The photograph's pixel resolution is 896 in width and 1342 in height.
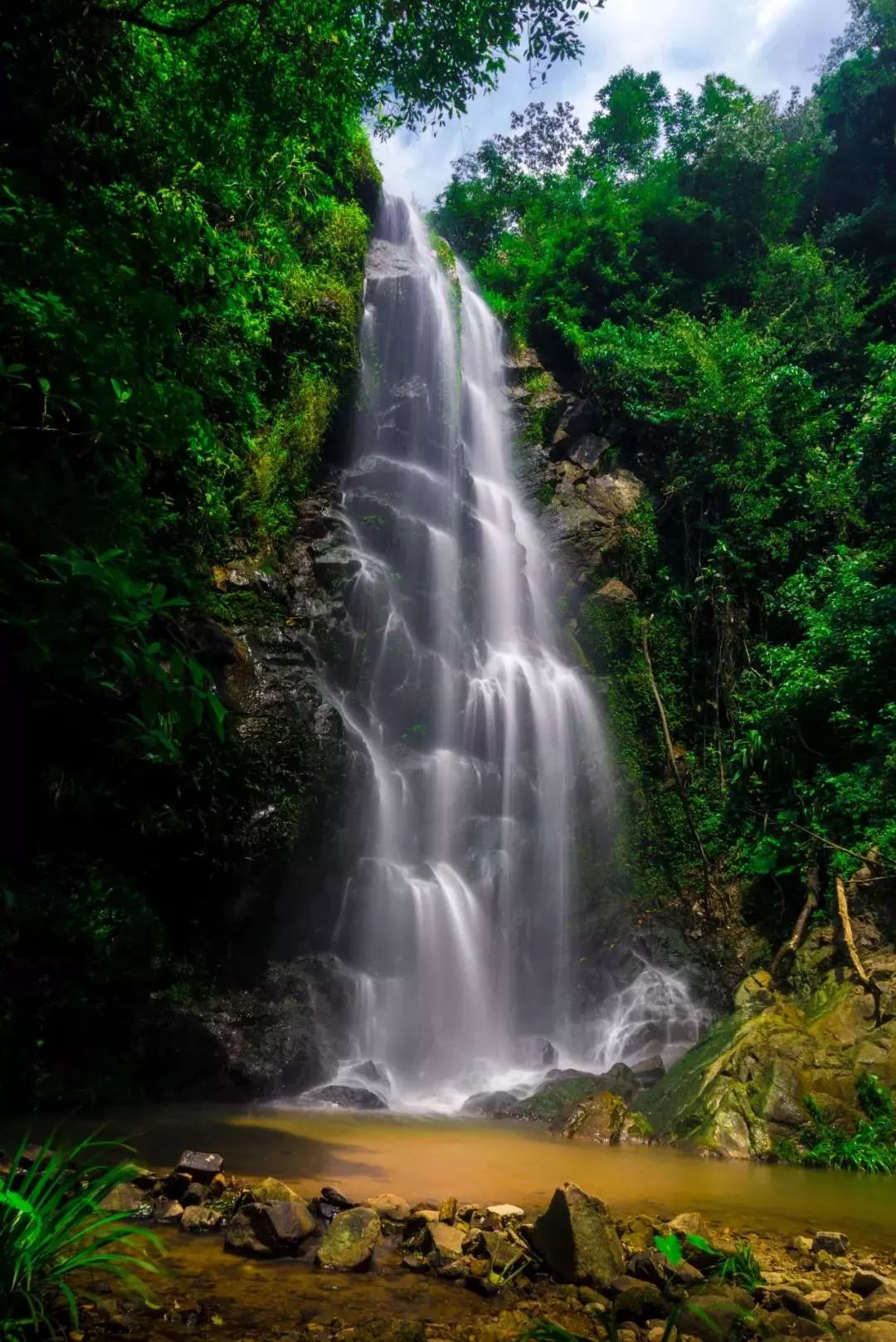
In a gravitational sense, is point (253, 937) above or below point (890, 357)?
below

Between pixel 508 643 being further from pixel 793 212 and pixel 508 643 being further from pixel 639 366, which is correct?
pixel 793 212

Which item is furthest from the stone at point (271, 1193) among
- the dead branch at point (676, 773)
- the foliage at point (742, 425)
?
the dead branch at point (676, 773)

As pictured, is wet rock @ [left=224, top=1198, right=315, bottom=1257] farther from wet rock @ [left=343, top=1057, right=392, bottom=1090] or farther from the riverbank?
wet rock @ [left=343, top=1057, right=392, bottom=1090]

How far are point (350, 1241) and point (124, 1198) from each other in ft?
3.91

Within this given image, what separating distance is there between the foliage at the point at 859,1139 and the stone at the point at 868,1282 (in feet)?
13.6

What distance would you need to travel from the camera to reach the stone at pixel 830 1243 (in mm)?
3893

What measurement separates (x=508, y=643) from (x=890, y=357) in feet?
25.4

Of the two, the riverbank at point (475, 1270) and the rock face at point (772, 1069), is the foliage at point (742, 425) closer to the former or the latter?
the rock face at point (772, 1069)

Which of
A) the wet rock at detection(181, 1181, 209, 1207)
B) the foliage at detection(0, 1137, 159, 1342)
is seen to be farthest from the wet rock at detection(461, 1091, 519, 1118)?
the foliage at detection(0, 1137, 159, 1342)

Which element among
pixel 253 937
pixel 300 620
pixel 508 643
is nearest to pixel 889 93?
pixel 508 643

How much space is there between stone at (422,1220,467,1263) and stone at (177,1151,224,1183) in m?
1.18

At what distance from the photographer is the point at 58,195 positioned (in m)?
7.45

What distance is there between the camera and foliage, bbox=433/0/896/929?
11789 millimetres

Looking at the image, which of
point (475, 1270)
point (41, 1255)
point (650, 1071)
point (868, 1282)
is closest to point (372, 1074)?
point (650, 1071)
